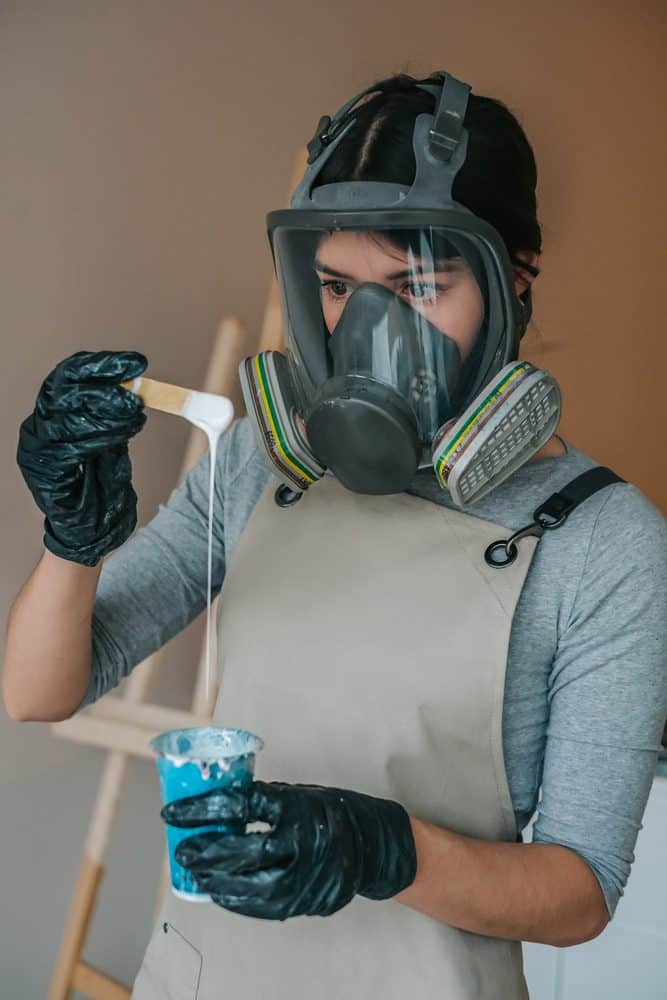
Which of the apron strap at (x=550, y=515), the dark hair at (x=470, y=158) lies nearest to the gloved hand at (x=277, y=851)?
the apron strap at (x=550, y=515)

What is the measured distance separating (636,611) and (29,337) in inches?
55.3

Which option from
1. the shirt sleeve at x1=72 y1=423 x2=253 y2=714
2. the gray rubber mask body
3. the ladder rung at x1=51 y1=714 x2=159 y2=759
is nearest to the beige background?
the ladder rung at x1=51 y1=714 x2=159 y2=759

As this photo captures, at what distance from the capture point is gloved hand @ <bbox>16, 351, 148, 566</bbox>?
0.97 meters

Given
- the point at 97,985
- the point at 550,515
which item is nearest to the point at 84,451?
the point at 550,515

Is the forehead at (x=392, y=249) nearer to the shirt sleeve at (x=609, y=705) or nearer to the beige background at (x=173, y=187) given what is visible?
the shirt sleeve at (x=609, y=705)

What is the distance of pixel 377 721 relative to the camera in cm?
104

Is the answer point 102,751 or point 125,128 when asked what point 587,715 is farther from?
point 125,128

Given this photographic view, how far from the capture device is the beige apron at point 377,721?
1.03 m

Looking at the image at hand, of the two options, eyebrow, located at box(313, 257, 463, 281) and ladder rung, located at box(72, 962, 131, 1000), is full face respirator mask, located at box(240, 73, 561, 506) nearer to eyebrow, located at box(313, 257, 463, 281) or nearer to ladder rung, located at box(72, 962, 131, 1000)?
eyebrow, located at box(313, 257, 463, 281)

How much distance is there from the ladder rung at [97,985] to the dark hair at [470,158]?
57.6 inches

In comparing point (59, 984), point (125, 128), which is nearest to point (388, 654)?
point (59, 984)

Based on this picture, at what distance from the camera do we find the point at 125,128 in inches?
83.8

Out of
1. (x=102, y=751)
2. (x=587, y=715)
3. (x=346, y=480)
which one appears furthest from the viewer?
(x=102, y=751)

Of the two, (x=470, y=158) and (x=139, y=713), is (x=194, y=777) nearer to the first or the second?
(x=470, y=158)
